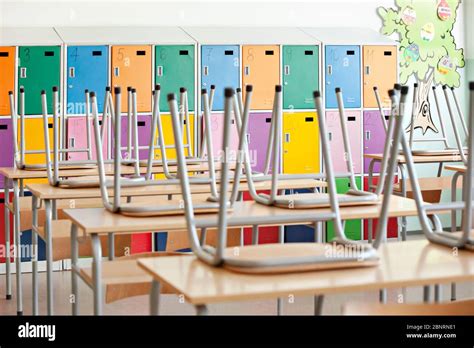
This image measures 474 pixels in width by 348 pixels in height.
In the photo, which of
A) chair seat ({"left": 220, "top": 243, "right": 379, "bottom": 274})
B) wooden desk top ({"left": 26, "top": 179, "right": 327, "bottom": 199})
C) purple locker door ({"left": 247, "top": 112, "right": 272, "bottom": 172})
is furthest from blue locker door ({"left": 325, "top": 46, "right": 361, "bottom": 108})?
chair seat ({"left": 220, "top": 243, "right": 379, "bottom": 274})

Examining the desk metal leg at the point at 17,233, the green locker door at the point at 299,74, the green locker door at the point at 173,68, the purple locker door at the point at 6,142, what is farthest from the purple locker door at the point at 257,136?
the desk metal leg at the point at 17,233

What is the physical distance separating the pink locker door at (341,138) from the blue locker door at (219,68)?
33.7 inches

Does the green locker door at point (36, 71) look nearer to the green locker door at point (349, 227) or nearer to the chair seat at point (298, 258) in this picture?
the green locker door at point (349, 227)

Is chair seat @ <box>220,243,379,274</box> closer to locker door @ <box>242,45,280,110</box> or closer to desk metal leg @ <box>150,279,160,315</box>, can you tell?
desk metal leg @ <box>150,279,160,315</box>

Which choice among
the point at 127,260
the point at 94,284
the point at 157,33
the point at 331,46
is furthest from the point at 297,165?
the point at 94,284

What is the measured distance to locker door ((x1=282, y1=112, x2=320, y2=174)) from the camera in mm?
6801

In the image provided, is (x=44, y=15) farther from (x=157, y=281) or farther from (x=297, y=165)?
(x=157, y=281)

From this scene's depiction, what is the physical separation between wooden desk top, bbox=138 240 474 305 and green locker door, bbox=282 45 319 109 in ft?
15.2

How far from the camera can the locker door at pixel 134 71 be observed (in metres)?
6.41

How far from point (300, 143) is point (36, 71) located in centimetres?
209

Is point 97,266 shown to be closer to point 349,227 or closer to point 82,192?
point 82,192

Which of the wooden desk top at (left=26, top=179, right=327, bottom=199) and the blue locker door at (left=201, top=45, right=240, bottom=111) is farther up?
the blue locker door at (left=201, top=45, right=240, bottom=111)

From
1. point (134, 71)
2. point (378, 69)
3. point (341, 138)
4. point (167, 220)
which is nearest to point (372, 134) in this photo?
point (341, 138)

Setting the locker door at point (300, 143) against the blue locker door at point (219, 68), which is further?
the locker door at point (300, 143)
